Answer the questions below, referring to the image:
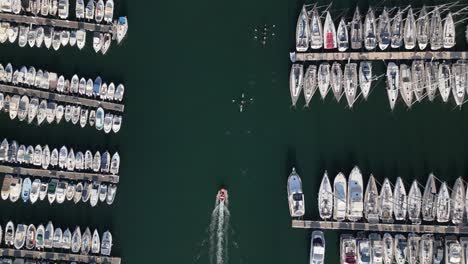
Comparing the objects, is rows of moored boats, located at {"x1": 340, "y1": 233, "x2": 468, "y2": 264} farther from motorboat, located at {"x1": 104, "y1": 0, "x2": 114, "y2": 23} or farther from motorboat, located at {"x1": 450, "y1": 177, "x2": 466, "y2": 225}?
motorboat, located at {"x1": 104, "y1": 0, "x2": 114, "y2": 23}

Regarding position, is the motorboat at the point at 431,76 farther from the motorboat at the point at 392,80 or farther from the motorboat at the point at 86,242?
the motorboat at the point at 86,242

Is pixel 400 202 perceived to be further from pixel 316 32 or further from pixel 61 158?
pixel 61 158

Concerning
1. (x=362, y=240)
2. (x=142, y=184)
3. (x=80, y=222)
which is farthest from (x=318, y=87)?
(x=80, y=222)

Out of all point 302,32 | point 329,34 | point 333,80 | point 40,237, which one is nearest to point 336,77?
point 333,80

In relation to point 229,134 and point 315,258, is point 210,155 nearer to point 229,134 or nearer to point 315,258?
point 229,134

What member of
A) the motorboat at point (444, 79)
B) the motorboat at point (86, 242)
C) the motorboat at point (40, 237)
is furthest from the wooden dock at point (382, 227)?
the motorboat at point (40, 237)
